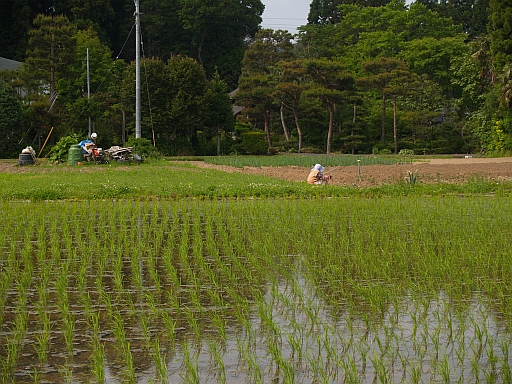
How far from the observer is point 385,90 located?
41.8 meters

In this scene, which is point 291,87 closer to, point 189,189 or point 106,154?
point 106,154

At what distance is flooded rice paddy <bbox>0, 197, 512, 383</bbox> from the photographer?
4633 millimetres

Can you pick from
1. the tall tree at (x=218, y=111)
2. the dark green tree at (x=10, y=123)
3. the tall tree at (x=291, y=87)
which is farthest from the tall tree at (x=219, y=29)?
the dark green tree at (x=10, y=123)

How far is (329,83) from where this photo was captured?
42.9m

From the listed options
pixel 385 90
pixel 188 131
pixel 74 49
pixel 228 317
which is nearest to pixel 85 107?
pixel 74 49

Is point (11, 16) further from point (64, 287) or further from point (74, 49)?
point (64, 287)

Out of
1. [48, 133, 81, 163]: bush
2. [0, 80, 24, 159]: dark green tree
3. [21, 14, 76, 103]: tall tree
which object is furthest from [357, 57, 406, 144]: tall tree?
[48, 133, 81, 163]: bush

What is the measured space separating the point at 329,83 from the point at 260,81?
170 inches

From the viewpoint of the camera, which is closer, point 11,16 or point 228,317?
point 228,317

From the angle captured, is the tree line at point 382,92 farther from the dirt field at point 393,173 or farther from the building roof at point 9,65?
the building roof at point 9,65

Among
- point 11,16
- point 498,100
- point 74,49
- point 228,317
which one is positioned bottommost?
point 228,317

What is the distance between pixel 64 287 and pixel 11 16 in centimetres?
5396

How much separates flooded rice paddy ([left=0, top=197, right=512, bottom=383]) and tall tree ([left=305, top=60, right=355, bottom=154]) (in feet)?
101

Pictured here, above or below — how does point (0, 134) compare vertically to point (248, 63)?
below
